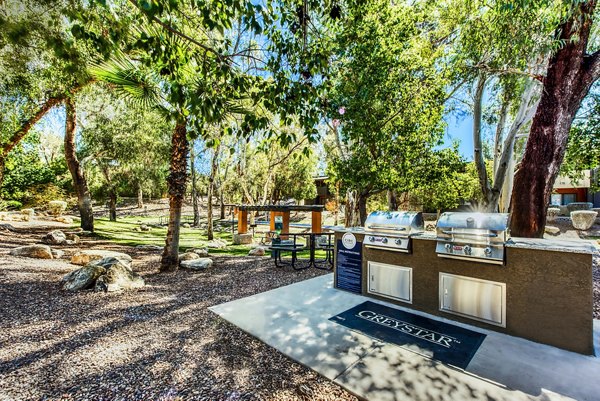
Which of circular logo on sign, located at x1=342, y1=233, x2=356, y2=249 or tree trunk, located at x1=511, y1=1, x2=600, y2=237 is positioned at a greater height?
tree trunk, located at x1=511, y1=1, x2=600, y2=237

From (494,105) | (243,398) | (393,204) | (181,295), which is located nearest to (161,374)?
(243,398)

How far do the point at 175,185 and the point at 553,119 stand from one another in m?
8.03

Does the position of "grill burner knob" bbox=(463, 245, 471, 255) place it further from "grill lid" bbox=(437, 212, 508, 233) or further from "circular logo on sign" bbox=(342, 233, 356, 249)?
"circular logo on sign" bbox=(342, 233, 356, 249)

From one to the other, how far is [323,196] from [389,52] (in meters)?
25.7

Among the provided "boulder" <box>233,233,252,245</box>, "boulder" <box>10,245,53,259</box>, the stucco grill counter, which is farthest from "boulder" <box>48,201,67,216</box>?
the stucco grill counter

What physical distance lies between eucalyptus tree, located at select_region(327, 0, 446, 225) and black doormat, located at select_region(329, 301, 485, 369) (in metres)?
3.55

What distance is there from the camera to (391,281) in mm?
4422

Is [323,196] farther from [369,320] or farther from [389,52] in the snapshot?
[369,320]

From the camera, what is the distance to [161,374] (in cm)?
259

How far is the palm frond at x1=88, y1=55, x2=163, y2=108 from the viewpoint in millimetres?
4266

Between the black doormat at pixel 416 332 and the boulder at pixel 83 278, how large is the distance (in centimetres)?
444

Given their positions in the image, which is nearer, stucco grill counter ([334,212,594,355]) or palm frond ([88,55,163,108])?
stucco grill counter ([334,212,594,355])

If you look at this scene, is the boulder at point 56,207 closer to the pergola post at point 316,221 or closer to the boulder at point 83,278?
the pergola post at point 316,221

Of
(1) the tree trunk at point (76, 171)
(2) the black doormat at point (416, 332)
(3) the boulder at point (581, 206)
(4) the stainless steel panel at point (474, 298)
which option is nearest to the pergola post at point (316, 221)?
(2) the black doormat at point (416, 332)
